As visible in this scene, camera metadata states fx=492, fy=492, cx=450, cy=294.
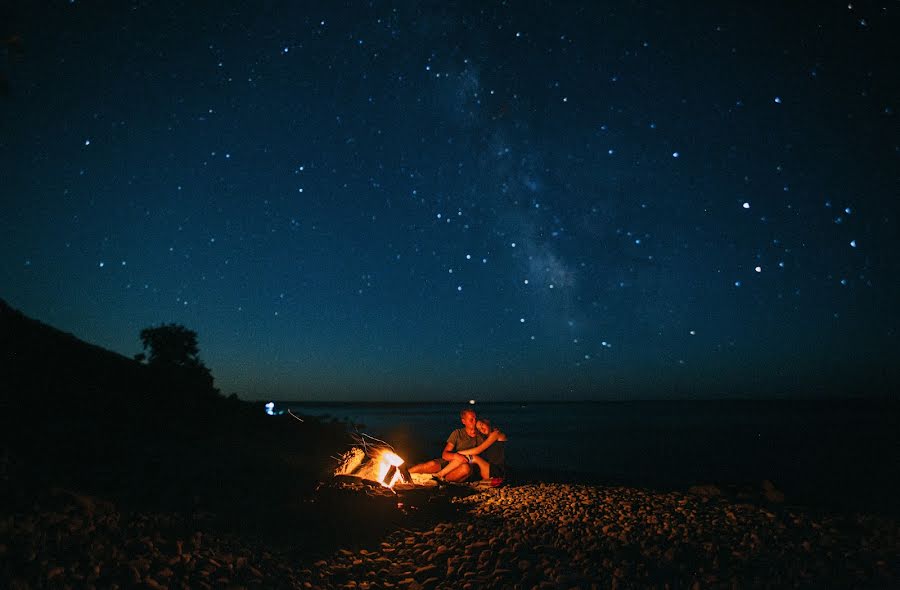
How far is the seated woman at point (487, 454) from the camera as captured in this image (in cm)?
1066

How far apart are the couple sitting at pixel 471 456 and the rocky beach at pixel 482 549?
204 cm

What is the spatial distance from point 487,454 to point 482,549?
4583 mm

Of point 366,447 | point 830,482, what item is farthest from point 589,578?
point 830,482

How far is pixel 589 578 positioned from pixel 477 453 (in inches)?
211

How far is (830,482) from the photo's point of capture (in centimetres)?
1855

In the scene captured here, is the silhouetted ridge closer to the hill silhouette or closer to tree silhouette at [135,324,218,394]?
the hill silhouette

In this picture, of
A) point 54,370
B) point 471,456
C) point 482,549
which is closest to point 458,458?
point 471,456

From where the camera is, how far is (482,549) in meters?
6.45

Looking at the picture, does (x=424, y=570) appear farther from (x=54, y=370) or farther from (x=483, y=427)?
(x=54, y=370)

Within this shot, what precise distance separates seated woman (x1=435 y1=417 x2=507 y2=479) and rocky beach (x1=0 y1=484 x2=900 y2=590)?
6.95 feet

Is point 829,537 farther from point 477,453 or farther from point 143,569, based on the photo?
point 143,569

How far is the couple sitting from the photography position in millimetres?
10602

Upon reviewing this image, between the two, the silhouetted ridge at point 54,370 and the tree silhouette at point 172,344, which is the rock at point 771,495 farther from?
the tree silhouette at point 172,344

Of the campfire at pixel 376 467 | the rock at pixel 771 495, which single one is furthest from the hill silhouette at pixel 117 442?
the rock at pixel 771 495
